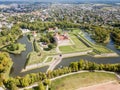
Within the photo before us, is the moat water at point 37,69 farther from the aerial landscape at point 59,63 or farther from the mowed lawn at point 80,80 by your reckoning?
the mowed lawn at point 80,80

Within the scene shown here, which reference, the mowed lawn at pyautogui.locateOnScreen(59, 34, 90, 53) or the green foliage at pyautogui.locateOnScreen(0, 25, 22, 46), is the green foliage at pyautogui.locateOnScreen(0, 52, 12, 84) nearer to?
the mowed lawn at pyautogui.locateOnScreen(59, 34, 90, 53)

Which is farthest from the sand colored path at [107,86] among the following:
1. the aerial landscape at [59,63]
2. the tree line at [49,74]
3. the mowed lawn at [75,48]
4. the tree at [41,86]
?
the mowed lawn at [75,48]

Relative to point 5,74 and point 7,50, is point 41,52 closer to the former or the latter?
point 7,50

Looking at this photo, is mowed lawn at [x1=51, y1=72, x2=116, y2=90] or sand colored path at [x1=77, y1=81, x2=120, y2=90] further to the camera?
mowed lawn at [x1=51, y1=72, x2=116, y2=90]

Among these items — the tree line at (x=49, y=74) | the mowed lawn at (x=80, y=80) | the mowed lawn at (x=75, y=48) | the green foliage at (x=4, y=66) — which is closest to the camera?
the tree line at (x=49, y=74)

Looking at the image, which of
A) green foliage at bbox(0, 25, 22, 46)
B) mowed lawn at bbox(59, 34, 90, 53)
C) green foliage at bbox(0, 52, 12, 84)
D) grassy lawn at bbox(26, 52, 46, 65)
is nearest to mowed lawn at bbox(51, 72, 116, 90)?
grassy lawn at bbox(26, 52, 46, 65)

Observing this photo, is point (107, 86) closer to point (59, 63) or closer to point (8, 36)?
point (59, 63)

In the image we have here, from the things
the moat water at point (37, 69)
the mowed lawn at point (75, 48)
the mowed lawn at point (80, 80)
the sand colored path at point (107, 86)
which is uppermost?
the mowed lawn at point (80, 80)

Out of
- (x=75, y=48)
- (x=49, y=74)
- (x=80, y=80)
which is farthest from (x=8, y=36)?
(x=80, y=80)

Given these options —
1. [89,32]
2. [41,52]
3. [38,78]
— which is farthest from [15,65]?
[89,32]
